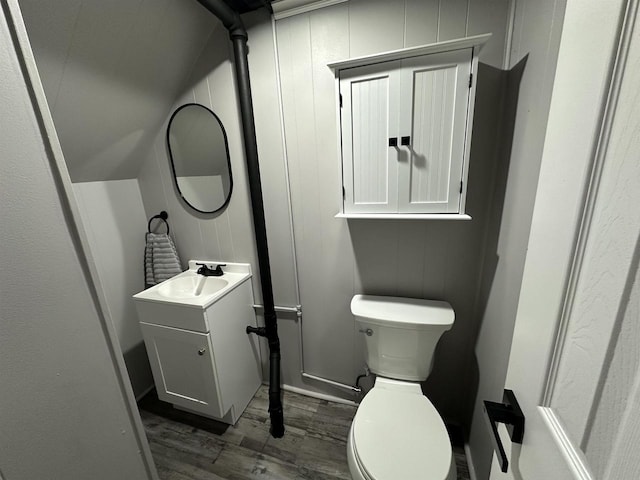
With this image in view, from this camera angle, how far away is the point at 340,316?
1576 mm

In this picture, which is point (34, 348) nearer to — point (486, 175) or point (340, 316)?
point (340, 316)

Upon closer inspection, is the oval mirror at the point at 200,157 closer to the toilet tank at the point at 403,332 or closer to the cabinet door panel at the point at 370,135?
the cabinet door panel at the point at 370,135

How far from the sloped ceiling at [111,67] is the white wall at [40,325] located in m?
0.76

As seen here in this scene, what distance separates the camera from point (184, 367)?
4.75ft

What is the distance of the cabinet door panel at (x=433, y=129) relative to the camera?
0.98 metres

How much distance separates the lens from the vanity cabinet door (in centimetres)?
137

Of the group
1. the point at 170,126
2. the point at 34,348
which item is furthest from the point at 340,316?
the point at 170,126

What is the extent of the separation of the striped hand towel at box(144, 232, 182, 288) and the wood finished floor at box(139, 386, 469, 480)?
2.96ft

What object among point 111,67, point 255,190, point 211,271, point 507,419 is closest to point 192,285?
point 211,271

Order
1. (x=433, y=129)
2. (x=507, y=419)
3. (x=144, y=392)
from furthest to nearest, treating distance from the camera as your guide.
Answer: (x=144, y=392) < (x=433, y=129) < (x=507, y=419)

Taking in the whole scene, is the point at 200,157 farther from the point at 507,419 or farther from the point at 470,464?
the point at 470,464

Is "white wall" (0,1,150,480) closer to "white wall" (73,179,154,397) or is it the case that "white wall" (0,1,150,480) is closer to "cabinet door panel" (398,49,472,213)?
"cabinet door panel" (398,49,472,213)

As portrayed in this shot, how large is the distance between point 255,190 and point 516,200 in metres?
1.19

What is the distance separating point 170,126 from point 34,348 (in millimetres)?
1497
